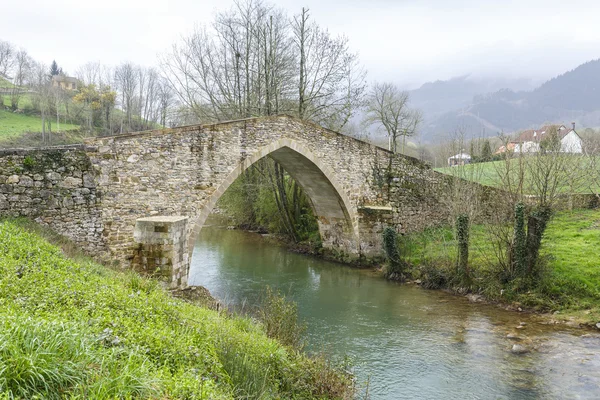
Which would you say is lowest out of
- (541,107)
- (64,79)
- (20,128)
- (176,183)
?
(176,183)

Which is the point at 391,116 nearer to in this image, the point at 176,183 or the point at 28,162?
the point at 176,183

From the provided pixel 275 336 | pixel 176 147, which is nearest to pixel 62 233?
pixel 176 147

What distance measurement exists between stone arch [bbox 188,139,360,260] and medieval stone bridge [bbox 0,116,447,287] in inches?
1.6

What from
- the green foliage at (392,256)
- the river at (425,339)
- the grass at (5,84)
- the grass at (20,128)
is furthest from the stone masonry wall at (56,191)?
the grass at (5,84)

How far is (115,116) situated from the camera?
4244cm

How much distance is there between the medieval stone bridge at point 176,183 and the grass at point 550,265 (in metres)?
2.23

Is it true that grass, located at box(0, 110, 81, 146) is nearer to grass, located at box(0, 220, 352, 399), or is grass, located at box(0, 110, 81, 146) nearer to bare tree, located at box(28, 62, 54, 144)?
bare tree, located at box(28, 62, 54, 144)

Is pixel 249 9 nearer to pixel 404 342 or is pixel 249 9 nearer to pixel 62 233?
pixel 62 233

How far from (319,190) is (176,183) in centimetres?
618

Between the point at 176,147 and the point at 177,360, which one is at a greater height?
the point at 176,147

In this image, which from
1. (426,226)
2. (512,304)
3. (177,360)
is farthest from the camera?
(426,226)

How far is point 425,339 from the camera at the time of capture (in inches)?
327

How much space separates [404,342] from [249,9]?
50.6 ft

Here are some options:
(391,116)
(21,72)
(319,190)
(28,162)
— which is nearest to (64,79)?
(21,72)
